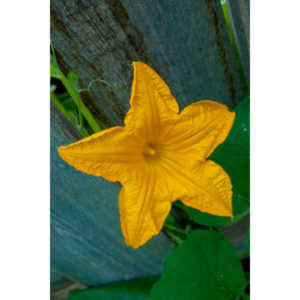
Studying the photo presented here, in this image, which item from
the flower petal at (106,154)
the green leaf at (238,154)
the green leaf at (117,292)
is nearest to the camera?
the flower petal at (106,154)

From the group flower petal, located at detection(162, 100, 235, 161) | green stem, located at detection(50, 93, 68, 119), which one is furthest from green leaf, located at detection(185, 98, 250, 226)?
green stem, located at detection(50, 93, 68, 119)

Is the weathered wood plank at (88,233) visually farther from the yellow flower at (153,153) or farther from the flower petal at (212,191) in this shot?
the flower petal at (212,191)

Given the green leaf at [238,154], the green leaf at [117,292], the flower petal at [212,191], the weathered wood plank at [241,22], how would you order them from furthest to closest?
the green leaf at [117,292], the green leaf at [238,154], the weathered wood plank at [241,22], the flower petal at [212,191]

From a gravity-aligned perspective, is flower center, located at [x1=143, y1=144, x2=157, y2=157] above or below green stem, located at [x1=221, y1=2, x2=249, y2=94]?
below

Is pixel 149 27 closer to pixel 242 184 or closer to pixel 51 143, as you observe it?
pixel 51 143

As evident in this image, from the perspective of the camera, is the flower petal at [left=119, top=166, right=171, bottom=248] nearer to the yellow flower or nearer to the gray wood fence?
the yellow flower

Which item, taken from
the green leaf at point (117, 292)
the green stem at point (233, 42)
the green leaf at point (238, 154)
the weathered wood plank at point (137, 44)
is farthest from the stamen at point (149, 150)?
the green leaf at point (117, 292)

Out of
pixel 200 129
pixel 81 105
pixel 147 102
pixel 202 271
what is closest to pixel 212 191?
pixel 200 129
